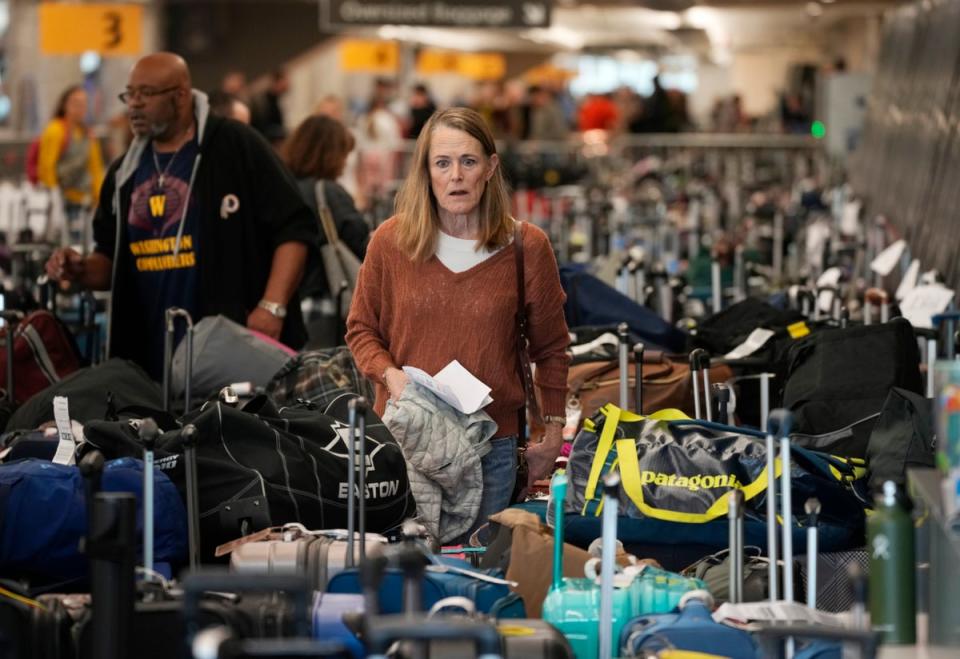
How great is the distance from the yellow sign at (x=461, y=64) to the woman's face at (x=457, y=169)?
3765cm

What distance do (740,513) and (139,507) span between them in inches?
58.7

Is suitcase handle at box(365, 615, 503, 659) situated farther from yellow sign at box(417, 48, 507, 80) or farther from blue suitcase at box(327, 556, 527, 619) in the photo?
yellow sign at box(417, 48, 507, 80)

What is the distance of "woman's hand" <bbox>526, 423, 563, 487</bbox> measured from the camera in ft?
16.4

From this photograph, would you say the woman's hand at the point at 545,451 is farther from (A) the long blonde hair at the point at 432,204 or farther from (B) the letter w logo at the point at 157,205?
(B) the letter w logo at the point at 157,205

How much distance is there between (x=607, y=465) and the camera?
15.6 feet

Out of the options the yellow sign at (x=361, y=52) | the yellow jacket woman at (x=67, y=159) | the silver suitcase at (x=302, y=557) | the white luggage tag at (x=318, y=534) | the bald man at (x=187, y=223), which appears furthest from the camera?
the yellow sign at (x=361, y=52)

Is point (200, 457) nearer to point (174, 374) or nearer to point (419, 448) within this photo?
point (419, 448)

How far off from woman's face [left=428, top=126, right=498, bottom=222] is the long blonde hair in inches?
0.7

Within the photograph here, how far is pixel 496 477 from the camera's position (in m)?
4.97

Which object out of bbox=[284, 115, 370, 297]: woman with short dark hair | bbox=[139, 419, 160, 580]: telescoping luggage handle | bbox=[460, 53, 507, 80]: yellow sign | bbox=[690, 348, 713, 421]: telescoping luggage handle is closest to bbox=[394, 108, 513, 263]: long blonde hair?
bbox=[690, 348, 713, 421]: telescoping luggage handle

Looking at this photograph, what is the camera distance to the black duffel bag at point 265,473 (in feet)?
15.5

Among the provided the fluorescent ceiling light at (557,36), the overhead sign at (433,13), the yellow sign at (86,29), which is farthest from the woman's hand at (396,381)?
the fluorescent ceiling light at (557,36)

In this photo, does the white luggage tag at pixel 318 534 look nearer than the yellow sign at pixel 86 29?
Yes

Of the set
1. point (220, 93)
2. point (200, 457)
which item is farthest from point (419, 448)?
point (220, 93)
